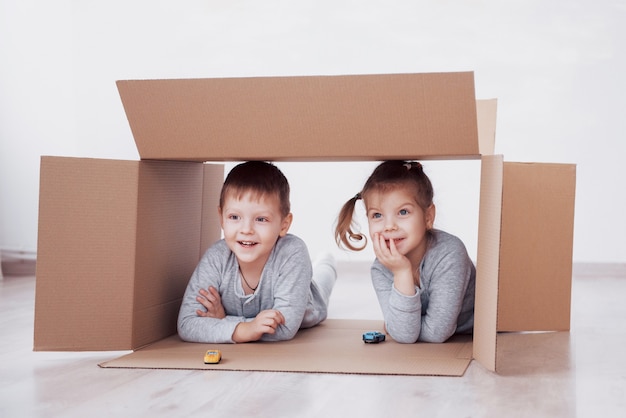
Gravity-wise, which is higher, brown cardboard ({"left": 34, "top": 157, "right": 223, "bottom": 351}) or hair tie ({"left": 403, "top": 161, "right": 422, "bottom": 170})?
hair tie ({"left": 403, "top": 161, "right": 422, "bottom": 170})

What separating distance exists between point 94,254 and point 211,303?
262 mm

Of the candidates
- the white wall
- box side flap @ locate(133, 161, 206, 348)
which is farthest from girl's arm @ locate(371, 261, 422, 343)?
the white wall

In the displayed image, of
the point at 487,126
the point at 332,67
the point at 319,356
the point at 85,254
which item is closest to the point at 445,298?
the point at 319,356

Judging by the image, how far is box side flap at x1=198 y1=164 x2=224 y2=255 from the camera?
175cm

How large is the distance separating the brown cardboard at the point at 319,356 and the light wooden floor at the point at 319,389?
3 centimetres

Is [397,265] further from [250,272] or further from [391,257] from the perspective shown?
[250,272]

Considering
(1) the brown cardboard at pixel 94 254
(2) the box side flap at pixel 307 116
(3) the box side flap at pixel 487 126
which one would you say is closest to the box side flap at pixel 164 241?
(1) the brown cardboard at pixel 94 254

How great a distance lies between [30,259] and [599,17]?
6.79 feet

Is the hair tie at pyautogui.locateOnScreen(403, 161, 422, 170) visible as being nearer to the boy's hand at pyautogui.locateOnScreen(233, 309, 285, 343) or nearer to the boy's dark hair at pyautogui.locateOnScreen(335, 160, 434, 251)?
the boy's dark hair at pyautogui.locateOnScreen(335, 160, 434, 251)

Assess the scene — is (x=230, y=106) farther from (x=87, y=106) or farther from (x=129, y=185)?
(x=87, y=106)

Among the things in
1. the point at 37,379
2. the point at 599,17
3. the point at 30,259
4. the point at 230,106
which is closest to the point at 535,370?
the point at 230,106

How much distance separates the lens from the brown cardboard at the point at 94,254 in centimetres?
133

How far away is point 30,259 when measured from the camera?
276 cm

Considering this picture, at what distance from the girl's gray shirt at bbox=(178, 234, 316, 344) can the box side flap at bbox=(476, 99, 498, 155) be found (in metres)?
0.49
